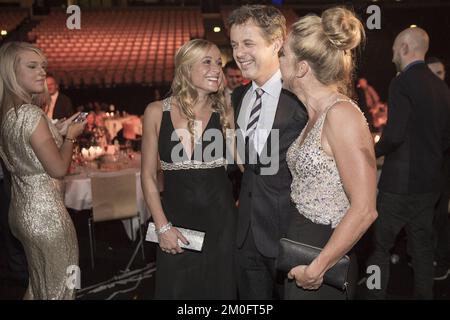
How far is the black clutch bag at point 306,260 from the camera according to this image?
1.62 meters

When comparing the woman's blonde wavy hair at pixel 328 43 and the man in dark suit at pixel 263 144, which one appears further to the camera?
the man in dark suit at pixel 263 144

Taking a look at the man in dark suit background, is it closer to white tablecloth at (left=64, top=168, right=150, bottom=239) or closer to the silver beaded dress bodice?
white tablecloth at (left=64, top=168, right=150, bottom=239)

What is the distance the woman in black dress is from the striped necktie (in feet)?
0.56

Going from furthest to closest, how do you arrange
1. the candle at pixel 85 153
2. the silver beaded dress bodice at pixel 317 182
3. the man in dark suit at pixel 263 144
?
1. the candle at pixel 85 153
2. the man in dark suit at pixel 263 144
3. the silver beaded dress bodice at pixel 317 182

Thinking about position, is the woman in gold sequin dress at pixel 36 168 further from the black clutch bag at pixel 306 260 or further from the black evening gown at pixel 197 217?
the black clutch bag at pixel 306 260

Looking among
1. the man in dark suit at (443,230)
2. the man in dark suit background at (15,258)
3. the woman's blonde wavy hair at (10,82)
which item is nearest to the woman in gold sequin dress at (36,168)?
the woman's blonde wavy hair at (10,82)

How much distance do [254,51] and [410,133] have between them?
4.78 feet

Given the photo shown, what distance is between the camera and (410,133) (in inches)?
123

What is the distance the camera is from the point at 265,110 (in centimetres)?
223

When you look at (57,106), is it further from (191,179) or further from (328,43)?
(328,43)

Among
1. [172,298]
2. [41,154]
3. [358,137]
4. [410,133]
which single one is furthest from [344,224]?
[410,133]

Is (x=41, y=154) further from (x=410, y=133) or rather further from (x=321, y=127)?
(x=410, y=133)

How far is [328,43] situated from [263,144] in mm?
658

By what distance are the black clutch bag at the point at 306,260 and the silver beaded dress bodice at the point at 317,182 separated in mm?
117
